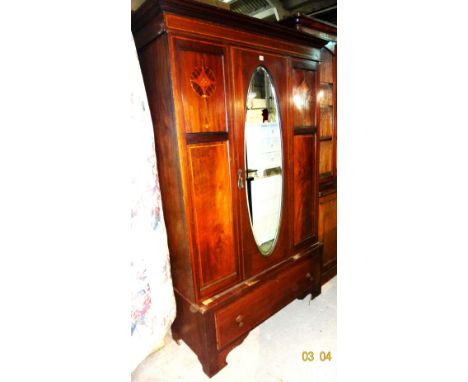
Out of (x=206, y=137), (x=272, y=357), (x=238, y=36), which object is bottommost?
(x=272, y=357)

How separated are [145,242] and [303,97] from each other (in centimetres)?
126

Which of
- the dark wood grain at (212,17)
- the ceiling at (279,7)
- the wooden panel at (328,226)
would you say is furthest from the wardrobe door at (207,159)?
the ceiling at (279,7)

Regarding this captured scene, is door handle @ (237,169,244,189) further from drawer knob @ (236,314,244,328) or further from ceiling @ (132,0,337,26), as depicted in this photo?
ceiling @ (132,0,337,26)

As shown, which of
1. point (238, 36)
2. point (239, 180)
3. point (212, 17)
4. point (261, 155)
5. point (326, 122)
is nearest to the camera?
point (212, 17)

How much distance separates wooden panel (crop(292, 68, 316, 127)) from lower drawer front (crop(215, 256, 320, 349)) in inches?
37.9

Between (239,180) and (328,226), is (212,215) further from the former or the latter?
(328,226)

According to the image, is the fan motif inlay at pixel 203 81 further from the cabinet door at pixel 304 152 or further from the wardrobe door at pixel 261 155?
the cabinet door at pixel 304 152

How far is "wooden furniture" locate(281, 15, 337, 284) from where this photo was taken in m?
1.86

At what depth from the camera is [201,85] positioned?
112 cm

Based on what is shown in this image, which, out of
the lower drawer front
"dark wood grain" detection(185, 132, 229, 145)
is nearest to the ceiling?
"dark wood grain" detection(185, 132, 229, 145)

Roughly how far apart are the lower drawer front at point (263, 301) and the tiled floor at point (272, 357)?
180mm

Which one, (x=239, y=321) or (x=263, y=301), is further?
(x=263, y=301)

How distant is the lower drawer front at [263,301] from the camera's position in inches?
53.4

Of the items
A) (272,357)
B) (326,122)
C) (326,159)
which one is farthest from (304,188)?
(272,357)
